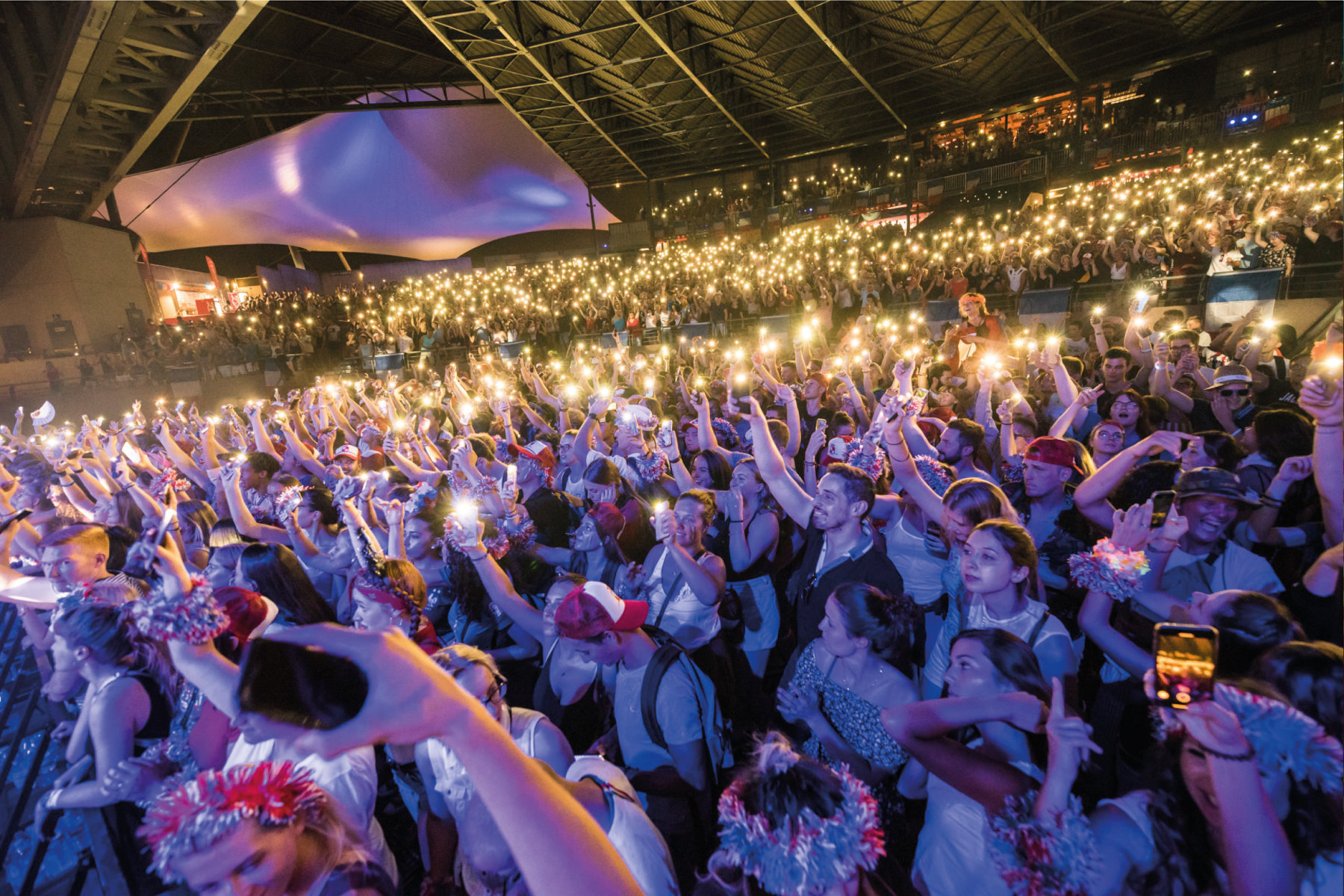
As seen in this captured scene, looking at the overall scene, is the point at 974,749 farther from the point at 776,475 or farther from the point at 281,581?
the point at 281,581

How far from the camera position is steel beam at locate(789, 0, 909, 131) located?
54.7ft

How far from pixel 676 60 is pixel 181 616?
22.3 metres

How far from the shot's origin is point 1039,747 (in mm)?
1793

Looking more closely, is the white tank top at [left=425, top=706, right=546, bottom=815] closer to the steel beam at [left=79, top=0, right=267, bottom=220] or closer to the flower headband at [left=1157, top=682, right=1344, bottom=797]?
the flower headband at [left=1157, top=682, right=1344, bottom=797]

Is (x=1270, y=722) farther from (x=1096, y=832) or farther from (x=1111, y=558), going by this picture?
(x=1111, y=558)

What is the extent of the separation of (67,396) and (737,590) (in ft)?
57.0

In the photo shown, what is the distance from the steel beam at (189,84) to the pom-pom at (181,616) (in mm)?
9396

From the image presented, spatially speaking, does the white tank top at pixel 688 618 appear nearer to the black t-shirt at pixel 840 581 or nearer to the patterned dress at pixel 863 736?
the black t-shirt at pixel 840 581

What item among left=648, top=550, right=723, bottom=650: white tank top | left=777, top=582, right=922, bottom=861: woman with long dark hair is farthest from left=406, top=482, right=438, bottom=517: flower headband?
left=777, top=582, right=922, bottom=861: woman with long dark hair

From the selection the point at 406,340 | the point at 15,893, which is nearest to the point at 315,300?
the point at 406,340

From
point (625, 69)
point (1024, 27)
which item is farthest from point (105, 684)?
point (625, 69)

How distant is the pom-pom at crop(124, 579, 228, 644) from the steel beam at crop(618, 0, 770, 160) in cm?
2021

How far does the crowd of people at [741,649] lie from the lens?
3.67 feet

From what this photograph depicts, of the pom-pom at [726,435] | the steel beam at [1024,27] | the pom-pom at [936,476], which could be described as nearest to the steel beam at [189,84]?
the pom-pom at [726,435]
